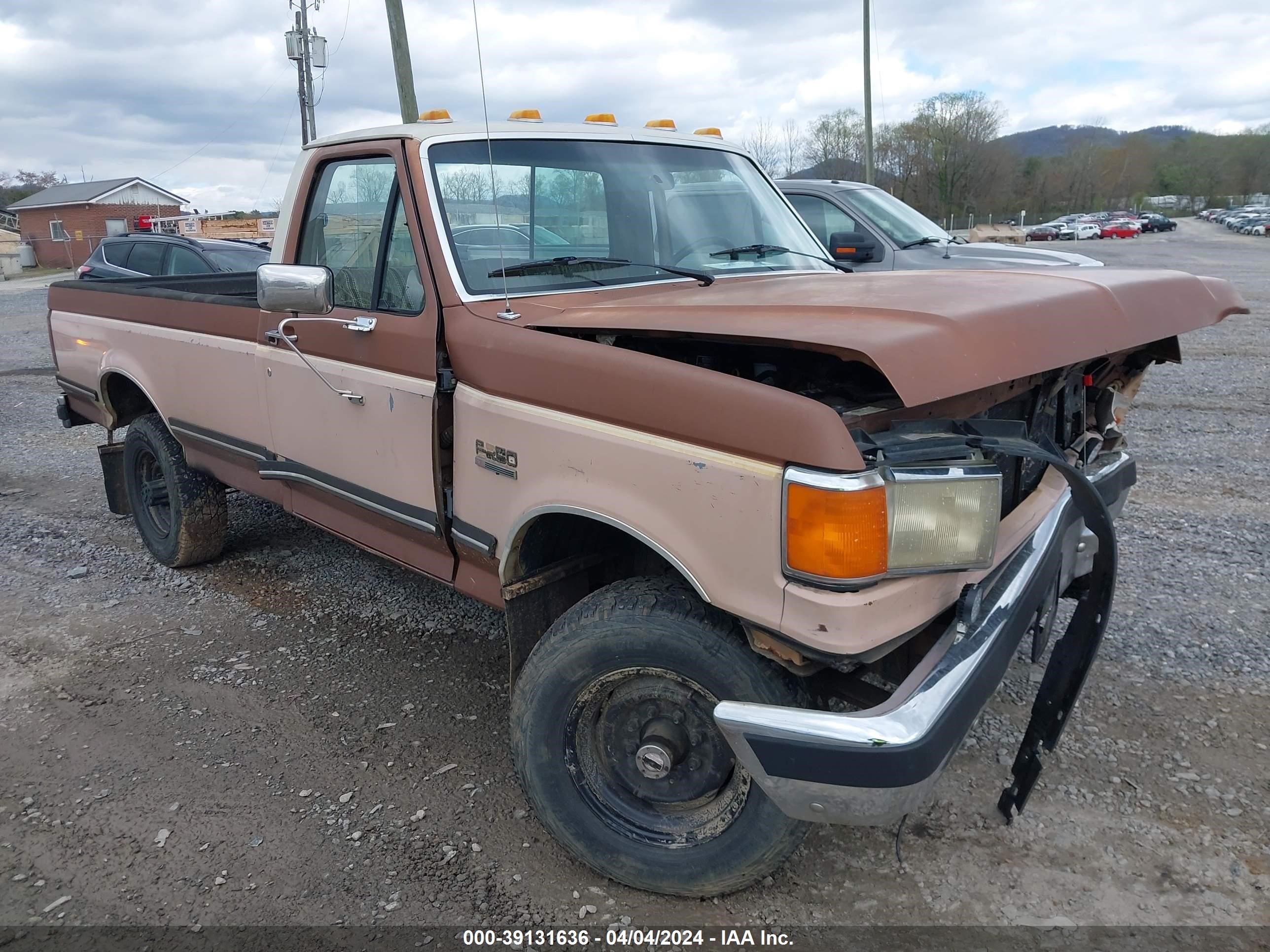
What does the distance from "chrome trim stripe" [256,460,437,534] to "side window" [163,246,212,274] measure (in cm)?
871

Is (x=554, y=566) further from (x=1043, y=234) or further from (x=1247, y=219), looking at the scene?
(x=1247, y=219)

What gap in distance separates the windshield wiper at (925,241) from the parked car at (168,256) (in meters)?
7.59

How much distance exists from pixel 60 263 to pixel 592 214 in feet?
197

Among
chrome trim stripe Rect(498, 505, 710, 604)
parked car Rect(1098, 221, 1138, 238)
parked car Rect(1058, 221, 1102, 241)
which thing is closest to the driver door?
chrome trim stripe Rect(498, 505, 710, 604)

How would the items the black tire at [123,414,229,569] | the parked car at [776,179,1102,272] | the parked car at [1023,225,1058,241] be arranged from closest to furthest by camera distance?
the black tire at [123,414,229,569], the parked car at [776,179,1102,272], the parked car at [1023,225,1058,241]

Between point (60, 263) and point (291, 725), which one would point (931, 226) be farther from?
point (60, 263)

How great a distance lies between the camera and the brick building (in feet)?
174

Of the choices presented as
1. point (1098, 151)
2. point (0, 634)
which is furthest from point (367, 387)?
point (1098, 151)

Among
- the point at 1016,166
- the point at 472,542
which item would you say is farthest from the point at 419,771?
the point at 1016,166

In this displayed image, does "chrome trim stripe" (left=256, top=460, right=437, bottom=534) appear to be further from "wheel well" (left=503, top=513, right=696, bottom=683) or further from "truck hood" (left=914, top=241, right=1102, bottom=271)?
"truck hood" (left=914, top=241, right=1102, bottom=271)

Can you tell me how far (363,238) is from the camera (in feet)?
11.3

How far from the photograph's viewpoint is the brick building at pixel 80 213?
52.9 m

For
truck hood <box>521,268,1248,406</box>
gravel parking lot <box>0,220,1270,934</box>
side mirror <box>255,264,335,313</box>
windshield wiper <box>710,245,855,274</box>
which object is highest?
windshield wiper <box>710,245,855,274</box>

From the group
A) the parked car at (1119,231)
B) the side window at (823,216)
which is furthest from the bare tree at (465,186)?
the parked car at (1119,231)
